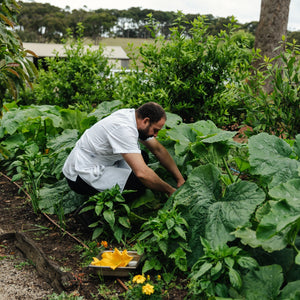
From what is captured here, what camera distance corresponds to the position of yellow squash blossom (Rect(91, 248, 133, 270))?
2.68 meters

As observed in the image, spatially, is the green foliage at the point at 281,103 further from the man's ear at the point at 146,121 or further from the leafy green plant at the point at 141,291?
the leafy green plant at the point at 141,291

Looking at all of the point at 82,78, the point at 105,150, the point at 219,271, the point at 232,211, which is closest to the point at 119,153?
the point at 105,150

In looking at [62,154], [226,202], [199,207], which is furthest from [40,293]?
[62,154]

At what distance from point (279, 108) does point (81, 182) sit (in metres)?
2.03

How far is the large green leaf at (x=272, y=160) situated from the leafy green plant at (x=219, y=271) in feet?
1.77

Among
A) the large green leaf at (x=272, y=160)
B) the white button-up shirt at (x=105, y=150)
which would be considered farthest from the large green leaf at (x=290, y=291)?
→ the white button-up shirt at (x=105, y=150)

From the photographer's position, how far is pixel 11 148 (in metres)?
5.05

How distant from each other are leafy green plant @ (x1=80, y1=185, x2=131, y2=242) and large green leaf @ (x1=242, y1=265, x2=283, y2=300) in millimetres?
1260

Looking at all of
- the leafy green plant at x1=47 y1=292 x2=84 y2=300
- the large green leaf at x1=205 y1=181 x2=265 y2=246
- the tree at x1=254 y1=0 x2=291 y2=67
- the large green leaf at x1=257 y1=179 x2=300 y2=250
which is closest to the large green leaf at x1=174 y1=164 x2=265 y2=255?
the large green leaf at x1=205 y1=181 x2=265 y2=246

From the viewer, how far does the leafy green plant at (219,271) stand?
207 cm

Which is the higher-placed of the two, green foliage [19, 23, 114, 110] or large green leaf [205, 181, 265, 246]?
green foliage [19, 23, 114, 110]

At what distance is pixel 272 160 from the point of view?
8.28 ft

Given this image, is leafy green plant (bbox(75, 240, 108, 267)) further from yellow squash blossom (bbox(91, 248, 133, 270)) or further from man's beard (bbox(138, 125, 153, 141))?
man's beard (bbox(138, 125, 153, 141))

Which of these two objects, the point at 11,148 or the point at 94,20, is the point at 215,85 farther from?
the point at 94,20
